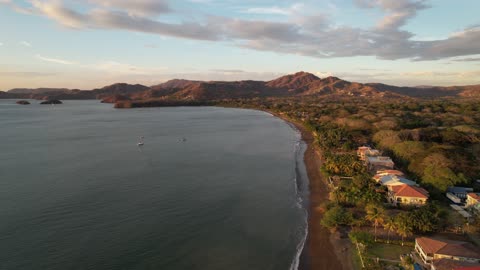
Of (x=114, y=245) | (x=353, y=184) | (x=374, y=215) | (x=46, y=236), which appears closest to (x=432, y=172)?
(x=353, y=184)

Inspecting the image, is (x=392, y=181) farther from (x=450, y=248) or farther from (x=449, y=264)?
(x=449, y=264)

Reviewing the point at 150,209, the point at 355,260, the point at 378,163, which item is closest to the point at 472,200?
the point at 378,163

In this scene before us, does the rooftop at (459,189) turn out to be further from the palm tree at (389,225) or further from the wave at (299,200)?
the wave at (299,200)

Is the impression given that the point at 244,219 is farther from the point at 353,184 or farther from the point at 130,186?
the point at 130,186

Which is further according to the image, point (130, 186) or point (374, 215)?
point (130, 186)

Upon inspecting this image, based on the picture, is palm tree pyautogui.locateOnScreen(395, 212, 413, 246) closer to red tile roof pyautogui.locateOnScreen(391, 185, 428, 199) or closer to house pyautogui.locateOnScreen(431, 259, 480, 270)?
house pyautogui.locateOnScreen(431, 259, 480, 270)

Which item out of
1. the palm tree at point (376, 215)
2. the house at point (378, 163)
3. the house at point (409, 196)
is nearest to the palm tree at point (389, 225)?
the palm tree at point (376, 215)
